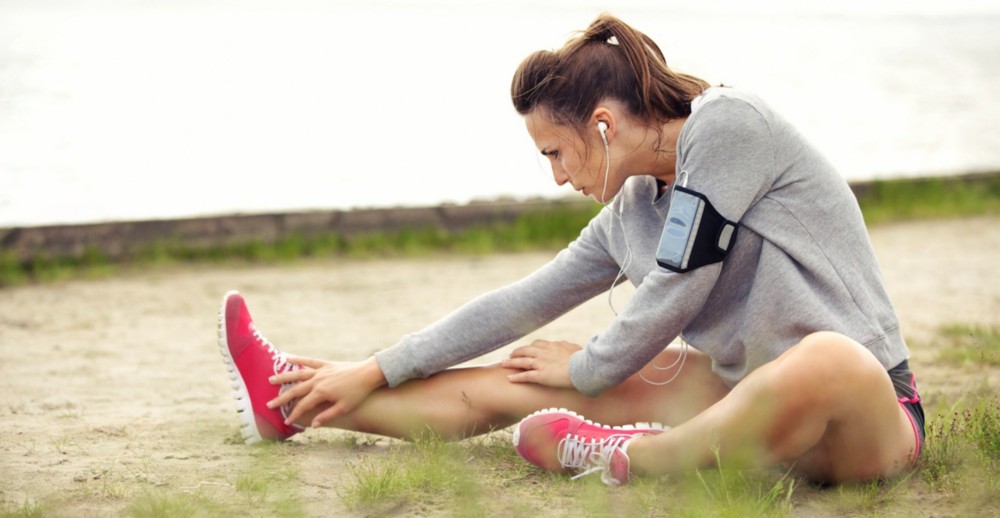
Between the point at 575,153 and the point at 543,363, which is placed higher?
the point at 575,153

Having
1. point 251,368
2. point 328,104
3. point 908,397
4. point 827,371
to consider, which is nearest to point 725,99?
point 827,371

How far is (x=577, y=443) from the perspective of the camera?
244cm

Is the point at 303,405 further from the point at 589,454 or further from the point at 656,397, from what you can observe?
the point at 656,397

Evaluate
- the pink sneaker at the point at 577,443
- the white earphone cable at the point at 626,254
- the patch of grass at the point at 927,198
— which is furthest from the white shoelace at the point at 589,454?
the patch of grass at the point at 927,198

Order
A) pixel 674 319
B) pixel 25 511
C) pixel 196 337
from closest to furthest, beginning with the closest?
pixel 25 511 < pixel 674 319 < pixel 196 337

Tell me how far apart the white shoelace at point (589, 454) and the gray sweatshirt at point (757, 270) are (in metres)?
0.16

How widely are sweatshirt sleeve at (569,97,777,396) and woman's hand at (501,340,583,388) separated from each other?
30cm

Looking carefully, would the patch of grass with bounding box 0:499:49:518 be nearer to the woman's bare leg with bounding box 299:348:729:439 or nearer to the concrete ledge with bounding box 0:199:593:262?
the woman's bare leg with bounding box 299:348:729:439

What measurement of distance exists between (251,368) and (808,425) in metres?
1.39

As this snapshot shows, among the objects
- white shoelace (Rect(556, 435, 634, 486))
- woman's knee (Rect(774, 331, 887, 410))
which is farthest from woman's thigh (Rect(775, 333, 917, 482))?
white shoelace (Rect(556, 435, 634, 486))

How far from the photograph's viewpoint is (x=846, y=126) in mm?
11336

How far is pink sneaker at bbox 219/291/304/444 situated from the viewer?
2.81 m

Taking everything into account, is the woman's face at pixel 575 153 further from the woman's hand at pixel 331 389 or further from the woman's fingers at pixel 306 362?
the woman's fingers at pixel 306 362

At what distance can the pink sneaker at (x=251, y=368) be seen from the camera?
281cm
